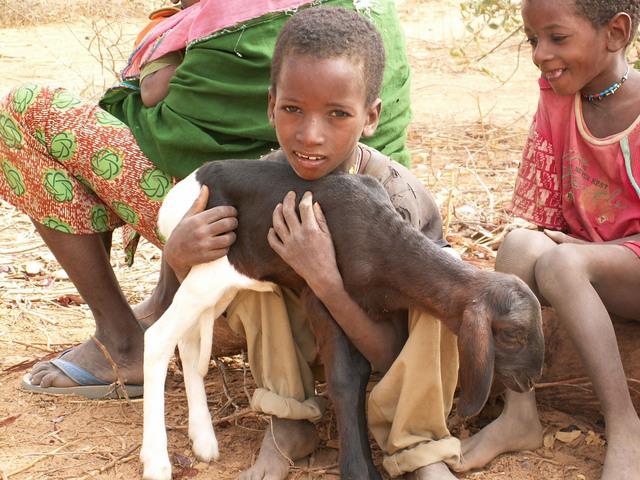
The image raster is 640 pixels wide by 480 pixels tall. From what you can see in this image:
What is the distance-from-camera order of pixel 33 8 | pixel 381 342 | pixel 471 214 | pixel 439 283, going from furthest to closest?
pixel 33 8 < pixel 471 214 < pixel 381 342 < pixel 439 283

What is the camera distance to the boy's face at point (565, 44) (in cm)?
298

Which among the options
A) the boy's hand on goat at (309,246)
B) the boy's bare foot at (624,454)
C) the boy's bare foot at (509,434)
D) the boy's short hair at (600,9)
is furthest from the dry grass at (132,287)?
the boy's short hair at (600,9)

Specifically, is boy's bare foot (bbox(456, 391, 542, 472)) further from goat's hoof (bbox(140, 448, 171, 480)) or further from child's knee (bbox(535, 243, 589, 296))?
goat's hoof (bbox(140, 448, 171, 480))

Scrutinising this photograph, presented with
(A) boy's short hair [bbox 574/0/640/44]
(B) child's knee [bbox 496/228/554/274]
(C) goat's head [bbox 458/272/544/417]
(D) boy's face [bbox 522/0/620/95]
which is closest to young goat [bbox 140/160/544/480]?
(C) goat's head [bbox 458/272/544/417]

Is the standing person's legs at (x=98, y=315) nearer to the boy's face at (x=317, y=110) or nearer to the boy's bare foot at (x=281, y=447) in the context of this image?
Answer: the boy's bare foot at (x=281, y=447)

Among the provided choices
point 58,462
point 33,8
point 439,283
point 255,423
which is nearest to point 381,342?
point 439,283

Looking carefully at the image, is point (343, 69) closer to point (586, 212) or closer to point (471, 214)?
point (586, 212)

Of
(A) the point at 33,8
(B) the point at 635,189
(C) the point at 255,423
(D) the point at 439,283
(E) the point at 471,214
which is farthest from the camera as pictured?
(A) the point at 33,8

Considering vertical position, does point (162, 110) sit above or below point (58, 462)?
above

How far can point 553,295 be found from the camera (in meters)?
2.88

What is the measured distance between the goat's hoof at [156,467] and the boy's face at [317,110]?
3.79ft

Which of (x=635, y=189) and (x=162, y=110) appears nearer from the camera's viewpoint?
(x=635, y=189)

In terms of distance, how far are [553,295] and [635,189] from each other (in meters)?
0.58

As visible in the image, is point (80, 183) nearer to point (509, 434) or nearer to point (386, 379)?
point (386, 379)
